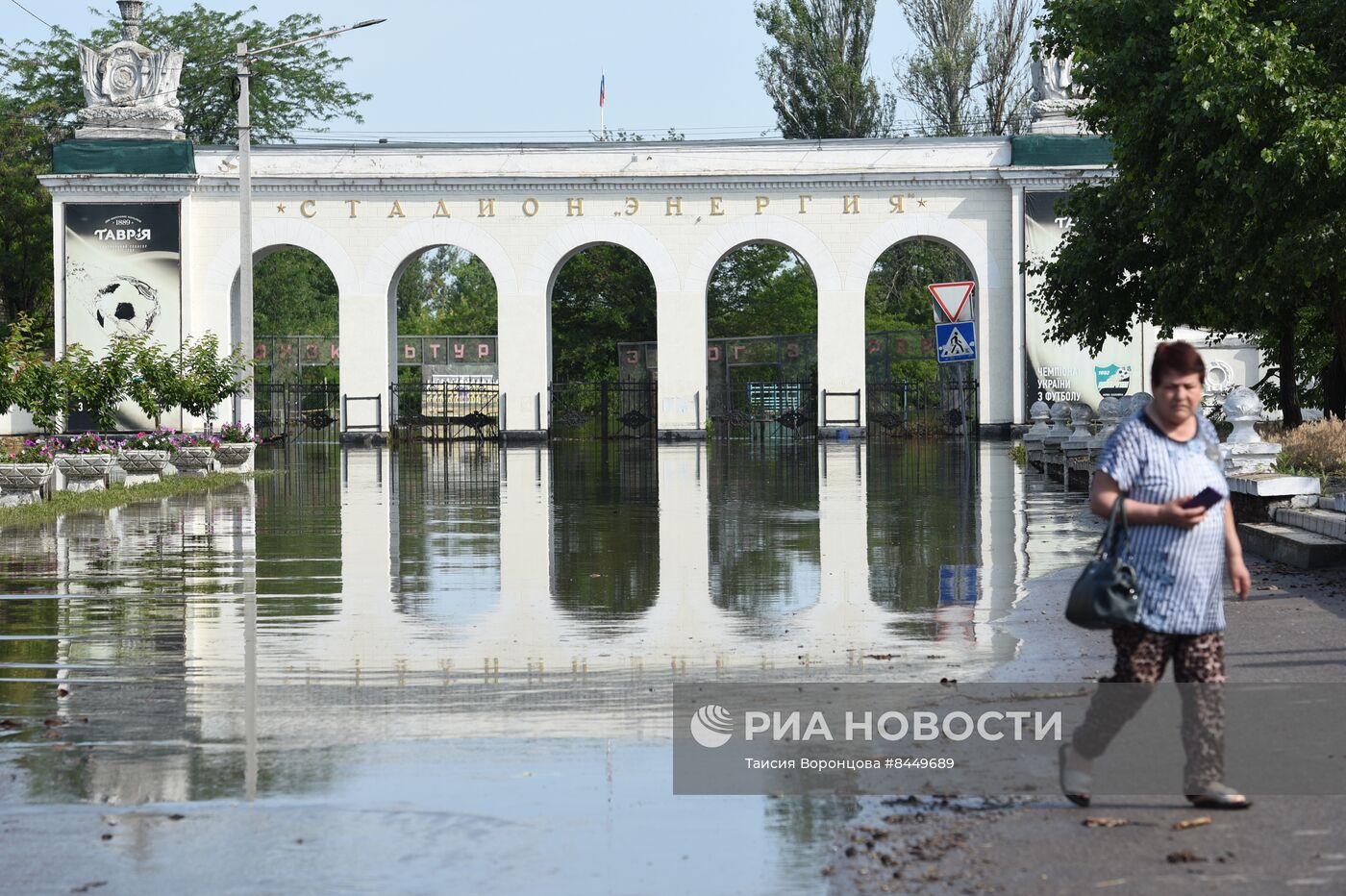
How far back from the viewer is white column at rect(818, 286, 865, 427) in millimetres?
43188

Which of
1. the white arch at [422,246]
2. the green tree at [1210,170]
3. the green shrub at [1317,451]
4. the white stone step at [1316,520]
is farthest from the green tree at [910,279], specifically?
the white stone step at [1316,520]

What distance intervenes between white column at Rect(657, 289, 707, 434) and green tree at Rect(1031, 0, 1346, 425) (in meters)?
16.8

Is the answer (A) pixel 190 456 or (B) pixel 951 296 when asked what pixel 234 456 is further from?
(B) pixel 951 296

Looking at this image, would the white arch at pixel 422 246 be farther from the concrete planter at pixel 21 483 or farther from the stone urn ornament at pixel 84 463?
the concrete planter at pixel 21 483

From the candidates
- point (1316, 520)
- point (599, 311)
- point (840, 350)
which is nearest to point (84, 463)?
point (1316, 520)

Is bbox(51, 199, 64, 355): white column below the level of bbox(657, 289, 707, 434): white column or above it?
above

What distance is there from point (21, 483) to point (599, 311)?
39484mm

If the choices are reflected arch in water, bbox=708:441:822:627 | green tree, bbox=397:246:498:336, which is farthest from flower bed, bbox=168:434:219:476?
green tree, bbox=397:246:498:336

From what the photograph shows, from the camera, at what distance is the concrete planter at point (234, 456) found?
29.4 metres

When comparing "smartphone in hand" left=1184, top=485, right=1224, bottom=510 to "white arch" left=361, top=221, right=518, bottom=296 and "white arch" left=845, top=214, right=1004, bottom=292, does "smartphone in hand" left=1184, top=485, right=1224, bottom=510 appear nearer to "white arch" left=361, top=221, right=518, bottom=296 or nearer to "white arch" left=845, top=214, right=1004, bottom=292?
"white arch" left=845, top=214, right=1004, bottom=292

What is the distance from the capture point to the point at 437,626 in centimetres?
1077

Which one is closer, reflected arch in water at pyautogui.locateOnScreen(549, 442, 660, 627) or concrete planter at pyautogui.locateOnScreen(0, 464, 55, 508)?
reflected arch in water at pyautogui.locateOnScreen(549, 442, 660, 627)

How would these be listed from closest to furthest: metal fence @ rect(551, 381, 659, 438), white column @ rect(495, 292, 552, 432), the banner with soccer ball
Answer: the banner with soccer ball → white column @ rect(495, 292, 552, 432) → metal fence @ rect(551, 381, 659, 438)

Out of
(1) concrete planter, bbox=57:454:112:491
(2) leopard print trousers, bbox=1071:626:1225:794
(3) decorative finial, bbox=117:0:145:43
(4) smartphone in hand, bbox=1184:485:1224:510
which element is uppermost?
(3) decorative finial, bbox=117:0:145:43
